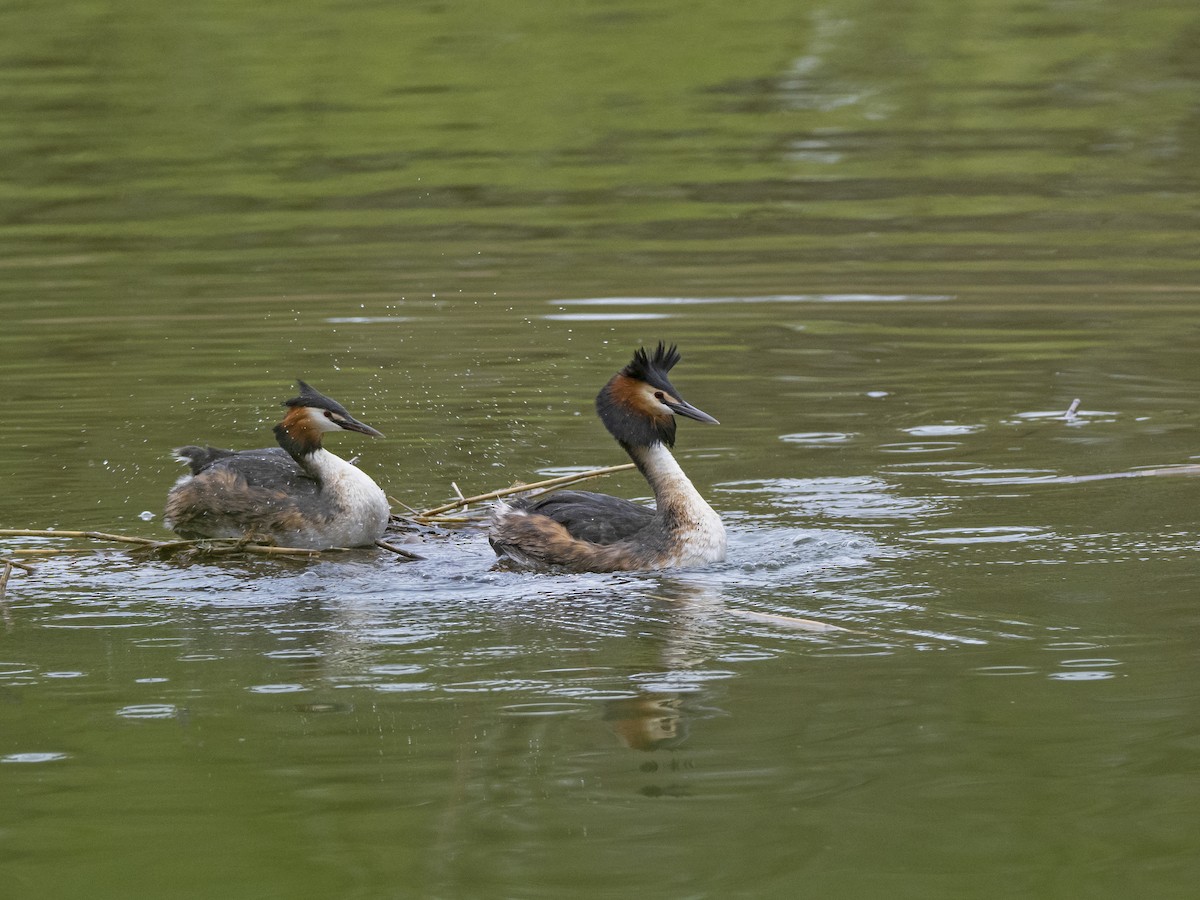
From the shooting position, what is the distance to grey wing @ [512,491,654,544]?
860 centimetres

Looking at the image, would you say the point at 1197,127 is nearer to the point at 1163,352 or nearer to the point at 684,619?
the point at 1163,352

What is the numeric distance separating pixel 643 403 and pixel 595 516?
1.77 ft

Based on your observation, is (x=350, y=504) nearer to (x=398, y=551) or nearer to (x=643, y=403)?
(x=398, y=551)

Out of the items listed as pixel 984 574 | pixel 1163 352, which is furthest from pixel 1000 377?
pixel 984 574

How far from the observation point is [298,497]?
914 cm

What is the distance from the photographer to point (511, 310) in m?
15.4

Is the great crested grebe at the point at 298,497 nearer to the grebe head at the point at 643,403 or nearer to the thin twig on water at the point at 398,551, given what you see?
the thin twig on water at the point at 398,551

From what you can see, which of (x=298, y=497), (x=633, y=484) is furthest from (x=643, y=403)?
(x=633, y=484)

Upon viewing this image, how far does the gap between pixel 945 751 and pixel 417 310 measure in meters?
10.1

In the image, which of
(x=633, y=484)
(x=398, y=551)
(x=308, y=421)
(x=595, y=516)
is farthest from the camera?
(x=633, y=484)

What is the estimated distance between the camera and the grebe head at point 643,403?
8680 millimetres

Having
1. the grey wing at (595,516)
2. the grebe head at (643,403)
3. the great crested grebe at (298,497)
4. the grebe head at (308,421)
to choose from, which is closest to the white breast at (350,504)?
the great crested grebe at (298,497)

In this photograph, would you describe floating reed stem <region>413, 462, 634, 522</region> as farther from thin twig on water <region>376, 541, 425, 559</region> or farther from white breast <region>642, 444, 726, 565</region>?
white breast <region>642, 444, 726, 565</region>

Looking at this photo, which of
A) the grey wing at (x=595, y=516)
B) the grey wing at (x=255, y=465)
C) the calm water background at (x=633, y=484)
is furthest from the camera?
the grey wing at (x=255, y=465)
